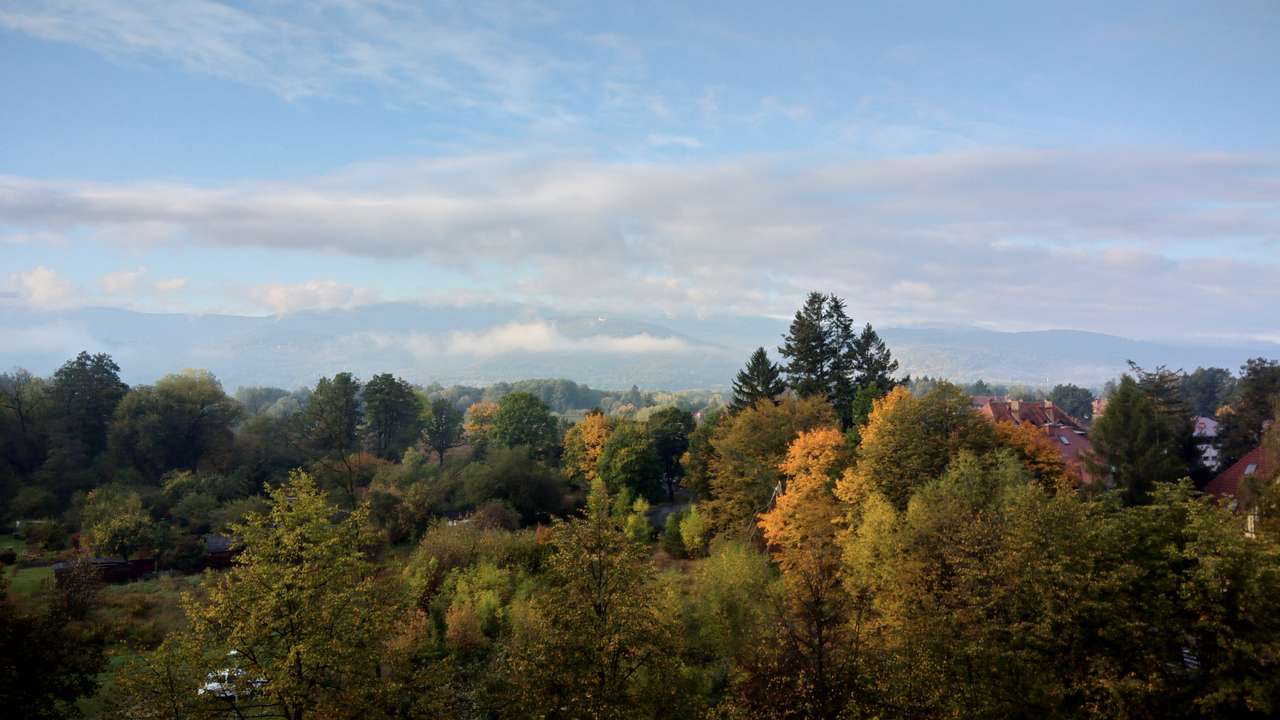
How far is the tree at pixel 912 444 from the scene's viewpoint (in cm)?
3369

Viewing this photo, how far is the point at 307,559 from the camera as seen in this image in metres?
19.4

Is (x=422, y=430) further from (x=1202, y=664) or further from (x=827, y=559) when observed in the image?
(x=1202, y=664)

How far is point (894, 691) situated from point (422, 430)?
252 ft

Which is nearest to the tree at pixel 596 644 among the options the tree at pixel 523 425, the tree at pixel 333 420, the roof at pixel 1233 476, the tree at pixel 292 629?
the tree at pixel 292 629

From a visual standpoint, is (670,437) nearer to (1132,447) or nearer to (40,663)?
(1132,447)

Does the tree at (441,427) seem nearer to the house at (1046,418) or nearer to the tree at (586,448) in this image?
the tree at (586,448)

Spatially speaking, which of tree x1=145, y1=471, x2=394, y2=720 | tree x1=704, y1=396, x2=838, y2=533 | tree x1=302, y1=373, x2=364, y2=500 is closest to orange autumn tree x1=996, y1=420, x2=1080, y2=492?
tree x1=704, y1=396, x2=838, y2=533

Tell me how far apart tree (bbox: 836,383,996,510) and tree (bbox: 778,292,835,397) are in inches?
740

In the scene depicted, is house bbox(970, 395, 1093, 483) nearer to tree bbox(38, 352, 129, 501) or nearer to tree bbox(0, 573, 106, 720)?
tree bbox(0, 573, 106, 720)

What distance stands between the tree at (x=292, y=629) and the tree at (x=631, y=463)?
40.0 meters

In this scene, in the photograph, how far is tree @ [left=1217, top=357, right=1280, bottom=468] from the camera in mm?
48000

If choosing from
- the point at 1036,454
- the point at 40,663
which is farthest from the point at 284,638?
the point at 1036,454

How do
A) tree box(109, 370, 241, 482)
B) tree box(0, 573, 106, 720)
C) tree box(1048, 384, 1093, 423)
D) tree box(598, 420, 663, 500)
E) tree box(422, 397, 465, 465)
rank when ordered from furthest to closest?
tree box(1048, 384, 1093, 423)
tree box(422, 397, 465, 465)
tree box(109, 370, 241, 482)
tree box(598, 420, 663, 500)
tree box(0, 573, 106, 720)

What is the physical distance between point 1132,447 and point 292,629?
42059 millimetres
